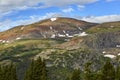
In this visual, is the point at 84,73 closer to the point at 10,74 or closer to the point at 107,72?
the point at 107,72

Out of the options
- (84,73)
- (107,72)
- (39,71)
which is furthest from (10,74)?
(107,72)

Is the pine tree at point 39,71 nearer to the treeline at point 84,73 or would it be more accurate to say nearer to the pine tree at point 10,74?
the treeline at point 84,73

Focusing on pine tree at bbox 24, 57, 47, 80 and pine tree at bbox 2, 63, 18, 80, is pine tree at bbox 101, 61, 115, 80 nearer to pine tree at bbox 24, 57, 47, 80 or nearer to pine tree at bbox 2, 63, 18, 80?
pine tree at bbox 24, 57, 47, 80

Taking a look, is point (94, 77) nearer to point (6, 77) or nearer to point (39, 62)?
point (39, 62)

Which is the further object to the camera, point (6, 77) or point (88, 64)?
point (6, 77)

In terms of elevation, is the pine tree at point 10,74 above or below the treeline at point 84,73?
below

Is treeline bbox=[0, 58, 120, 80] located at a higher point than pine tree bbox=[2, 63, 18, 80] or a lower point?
higher

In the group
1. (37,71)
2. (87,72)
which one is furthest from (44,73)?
(87,72)

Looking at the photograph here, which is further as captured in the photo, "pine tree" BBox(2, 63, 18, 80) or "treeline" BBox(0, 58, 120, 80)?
"pine tree" BBox(2, 63, 18, 80)

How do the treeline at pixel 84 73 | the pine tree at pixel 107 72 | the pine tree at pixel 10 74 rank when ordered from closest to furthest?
the pine tree at pixel 107 72
the treeline at pixel 84 73
the pine tree at pixel 10 74

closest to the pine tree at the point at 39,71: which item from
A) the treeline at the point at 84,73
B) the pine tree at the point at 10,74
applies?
the treeline at the point at 84,73

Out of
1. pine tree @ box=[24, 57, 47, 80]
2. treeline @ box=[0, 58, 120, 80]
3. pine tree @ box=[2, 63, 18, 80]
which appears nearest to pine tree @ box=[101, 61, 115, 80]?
treeline @ box=[0, 58, 120, 80]
